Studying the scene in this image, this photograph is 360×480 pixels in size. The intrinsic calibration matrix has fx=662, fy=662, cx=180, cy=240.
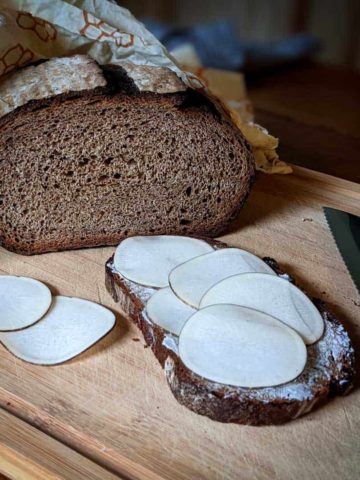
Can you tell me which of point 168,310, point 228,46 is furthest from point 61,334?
point 228,46

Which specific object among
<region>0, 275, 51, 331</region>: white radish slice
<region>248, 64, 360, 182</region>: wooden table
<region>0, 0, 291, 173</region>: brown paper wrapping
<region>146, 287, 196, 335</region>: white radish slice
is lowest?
<region>248, 64, 360, 182</region>: wooden table

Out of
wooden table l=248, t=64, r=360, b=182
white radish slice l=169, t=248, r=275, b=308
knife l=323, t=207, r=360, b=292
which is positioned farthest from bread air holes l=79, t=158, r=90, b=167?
wooden table l=248, t=64, r=360, b=182

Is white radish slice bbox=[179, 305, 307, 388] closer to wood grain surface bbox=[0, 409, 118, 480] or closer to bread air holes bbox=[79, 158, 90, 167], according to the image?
wood grain surface bbox=[0, 409, 118, 480]

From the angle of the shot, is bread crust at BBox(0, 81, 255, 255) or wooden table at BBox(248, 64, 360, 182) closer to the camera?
bread crust at BBox(0, 81, 255, 255)

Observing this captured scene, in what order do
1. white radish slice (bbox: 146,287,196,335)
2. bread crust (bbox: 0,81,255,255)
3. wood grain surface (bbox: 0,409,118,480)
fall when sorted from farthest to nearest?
bread crust (bbox: 0,81,255,255) < white radish slice (bbox: 146,287,196,335) < wood grain surface (bbox: 0,409,118,480)

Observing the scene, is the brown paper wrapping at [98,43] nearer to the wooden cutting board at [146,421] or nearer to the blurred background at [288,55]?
the wooden cutting board at [146,421]

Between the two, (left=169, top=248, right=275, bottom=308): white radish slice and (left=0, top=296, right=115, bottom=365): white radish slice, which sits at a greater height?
(left=169, top=248, right=275, bottom=308): white radish slice

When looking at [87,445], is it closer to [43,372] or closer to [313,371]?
[43,372]
